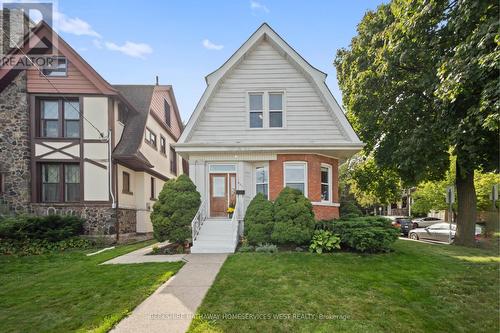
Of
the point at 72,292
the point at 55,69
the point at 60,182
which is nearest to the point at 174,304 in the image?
the point at 72,292

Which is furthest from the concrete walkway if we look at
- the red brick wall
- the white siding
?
the white siding

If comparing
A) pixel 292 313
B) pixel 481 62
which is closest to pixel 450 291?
pixel 292 313

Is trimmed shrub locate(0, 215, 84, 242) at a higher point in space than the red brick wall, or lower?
lower

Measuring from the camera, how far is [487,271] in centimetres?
737

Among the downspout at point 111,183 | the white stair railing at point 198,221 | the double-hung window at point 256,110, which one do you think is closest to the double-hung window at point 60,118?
the downspout at point 111,183

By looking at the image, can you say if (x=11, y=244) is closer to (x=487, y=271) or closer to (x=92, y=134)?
(x=92, y=134)

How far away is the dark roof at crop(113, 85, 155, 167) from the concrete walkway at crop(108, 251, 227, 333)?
28.5ft

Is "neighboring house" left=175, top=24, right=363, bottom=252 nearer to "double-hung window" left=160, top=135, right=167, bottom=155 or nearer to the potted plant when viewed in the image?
the potted plant

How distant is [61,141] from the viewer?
43.7 feet

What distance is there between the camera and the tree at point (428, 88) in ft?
21.6

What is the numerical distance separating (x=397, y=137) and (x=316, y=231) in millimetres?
6329

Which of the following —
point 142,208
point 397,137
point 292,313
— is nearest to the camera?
point 292,313

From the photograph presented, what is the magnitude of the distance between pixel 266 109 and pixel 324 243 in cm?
578

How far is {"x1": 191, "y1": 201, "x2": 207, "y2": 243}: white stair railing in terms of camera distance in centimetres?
959
